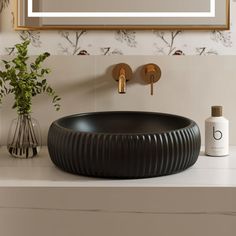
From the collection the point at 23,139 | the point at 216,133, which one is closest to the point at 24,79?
the point at 23,139

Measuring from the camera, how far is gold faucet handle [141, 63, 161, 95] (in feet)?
5.52

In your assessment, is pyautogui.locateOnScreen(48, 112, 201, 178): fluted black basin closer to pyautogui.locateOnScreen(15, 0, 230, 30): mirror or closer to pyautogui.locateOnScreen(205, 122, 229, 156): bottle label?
pyautogui.locateOnScreen(205, 122, 229, 156): bottle label

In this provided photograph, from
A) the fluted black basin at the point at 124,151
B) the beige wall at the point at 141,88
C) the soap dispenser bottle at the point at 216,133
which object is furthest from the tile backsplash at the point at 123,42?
the fluted black basin at the point at 124,151

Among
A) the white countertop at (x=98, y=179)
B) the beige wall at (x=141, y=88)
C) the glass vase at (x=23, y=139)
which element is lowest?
the white countertop at (x=98, y=179)

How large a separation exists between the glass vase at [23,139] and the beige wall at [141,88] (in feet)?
Result: 0.37

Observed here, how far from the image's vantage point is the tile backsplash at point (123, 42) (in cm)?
172

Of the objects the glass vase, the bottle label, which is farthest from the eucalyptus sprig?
the bottle label

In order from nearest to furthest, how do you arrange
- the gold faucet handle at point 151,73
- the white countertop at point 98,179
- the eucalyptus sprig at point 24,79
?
1. the white countertop at point 98,179
2. the eucalyptus sprig at point 24,79
3. the gold faucet handle at point 151,73

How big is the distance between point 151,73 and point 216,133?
0.97ft

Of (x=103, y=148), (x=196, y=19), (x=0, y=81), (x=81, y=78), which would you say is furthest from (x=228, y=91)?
(x=0, y=81)

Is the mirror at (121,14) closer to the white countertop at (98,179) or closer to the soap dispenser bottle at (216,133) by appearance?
the soap dispenser bottle at (216,133)

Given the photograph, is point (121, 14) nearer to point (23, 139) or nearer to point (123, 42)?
point (123, 42)
